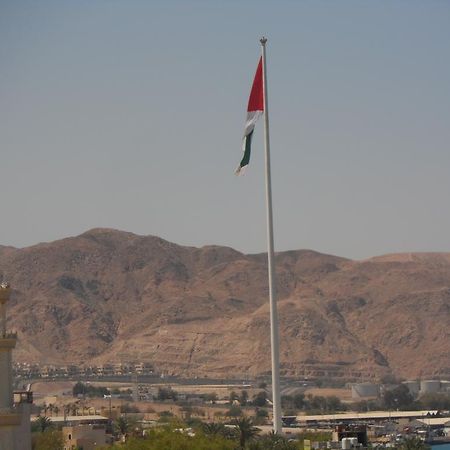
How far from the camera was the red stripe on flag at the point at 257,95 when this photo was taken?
4384cm

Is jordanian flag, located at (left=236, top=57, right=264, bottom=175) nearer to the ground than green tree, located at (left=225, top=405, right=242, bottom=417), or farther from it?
farther from it

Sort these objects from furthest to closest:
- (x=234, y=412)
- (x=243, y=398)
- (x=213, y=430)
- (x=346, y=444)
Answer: (x=243, y=398), (x=234, y=412), (x=213, y=430), (x=346, y=444)

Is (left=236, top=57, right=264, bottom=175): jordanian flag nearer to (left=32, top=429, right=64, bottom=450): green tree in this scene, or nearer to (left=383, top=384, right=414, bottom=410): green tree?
(left=32, top=429, right=64, bottom=450): green tree

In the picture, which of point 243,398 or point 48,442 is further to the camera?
point 243,398

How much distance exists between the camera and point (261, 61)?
43906 mm

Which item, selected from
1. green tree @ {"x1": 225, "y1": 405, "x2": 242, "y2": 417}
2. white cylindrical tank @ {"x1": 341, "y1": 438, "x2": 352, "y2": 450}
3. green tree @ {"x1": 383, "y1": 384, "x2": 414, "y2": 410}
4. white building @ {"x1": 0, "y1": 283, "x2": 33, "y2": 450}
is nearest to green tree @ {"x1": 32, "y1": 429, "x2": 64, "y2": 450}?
white cylindrical tank @ {"x1": 341, "y1": 438, "x2": 352, "y2": 450}

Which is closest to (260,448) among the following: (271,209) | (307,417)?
(271,209)

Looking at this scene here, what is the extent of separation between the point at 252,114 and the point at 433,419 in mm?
121005

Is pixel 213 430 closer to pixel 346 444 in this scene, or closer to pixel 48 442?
pixel 48 442

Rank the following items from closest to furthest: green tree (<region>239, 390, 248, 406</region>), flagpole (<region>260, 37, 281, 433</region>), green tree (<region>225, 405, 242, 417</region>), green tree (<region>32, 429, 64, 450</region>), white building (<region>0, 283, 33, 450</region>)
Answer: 1. white building (<region>0, 283, 33, 450</region>)
2. flagpole (<region>260, 37, 281, 433</region>)
3. green tree (<region>32, 429, 64, 450</region>)
4. green tree (<region>225, 405, 242, 417</region>)
5. green tree (<region>239, 390, 248, 406</region>)

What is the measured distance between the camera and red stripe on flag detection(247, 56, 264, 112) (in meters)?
43.8

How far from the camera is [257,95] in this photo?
43.9 metres

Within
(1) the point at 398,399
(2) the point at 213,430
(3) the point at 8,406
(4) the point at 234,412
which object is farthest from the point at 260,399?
(3) the point at 8,406

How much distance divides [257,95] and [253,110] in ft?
1.48
